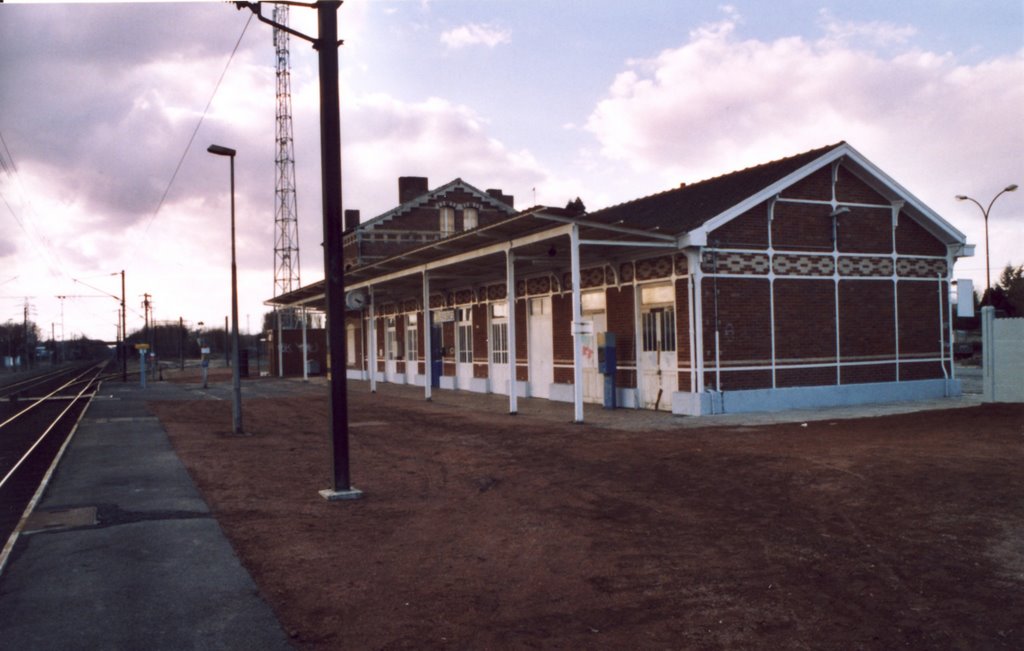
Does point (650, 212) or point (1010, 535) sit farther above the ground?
point (650, 212)

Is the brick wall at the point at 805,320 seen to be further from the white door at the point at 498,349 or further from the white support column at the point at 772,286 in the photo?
the white door at the point at 498,349

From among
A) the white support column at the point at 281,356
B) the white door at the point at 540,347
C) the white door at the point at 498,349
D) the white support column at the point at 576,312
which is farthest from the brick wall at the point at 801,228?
the white support column at the point at 281,356

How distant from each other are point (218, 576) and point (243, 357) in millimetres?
49717

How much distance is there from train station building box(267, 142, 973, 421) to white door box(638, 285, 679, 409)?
0.04m

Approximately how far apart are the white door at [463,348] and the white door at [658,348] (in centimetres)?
1079

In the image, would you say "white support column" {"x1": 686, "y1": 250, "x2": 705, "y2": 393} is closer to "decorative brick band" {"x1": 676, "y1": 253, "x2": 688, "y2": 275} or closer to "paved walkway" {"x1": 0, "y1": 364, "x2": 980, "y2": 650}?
"decorative brick band" {"x1": 676, "y1": 253, "x2": 688, "y2": 275}

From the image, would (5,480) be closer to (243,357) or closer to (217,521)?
(217,521)

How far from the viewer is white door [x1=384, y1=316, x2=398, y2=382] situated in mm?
36594

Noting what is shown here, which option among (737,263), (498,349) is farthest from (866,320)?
(498,349)

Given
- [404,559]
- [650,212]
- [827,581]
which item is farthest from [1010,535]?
[650,212]

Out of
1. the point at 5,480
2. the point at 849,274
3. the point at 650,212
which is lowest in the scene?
the point at 5,480

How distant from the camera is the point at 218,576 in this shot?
251 inches

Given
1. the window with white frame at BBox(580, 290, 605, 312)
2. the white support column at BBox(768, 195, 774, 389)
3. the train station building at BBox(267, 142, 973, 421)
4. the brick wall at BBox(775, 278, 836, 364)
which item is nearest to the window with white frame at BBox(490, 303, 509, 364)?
the train station building at BBox(267, 142, 973, 421)

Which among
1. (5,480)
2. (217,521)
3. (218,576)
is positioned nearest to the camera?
(218,576)
